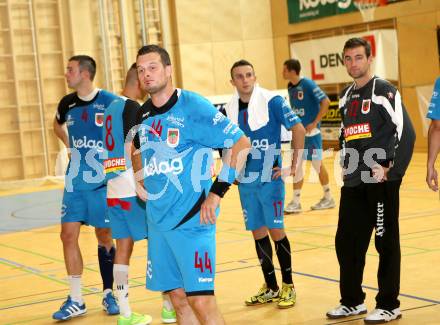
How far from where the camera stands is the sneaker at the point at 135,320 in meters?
6.43

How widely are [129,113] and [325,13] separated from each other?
648 inches

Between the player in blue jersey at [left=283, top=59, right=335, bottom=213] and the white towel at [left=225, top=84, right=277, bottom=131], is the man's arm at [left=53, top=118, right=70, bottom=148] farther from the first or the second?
the player in blue jersey at [left=283, top=59, right=335, bottom=213]

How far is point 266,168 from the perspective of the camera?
6.93m

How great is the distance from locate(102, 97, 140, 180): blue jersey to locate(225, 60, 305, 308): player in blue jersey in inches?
42.3

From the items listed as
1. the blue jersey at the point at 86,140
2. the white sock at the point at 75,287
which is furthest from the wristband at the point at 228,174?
the white sock at the point at 75,287

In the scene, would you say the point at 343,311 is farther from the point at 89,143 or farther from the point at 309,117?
the point at 309,117

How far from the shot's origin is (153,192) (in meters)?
4.85

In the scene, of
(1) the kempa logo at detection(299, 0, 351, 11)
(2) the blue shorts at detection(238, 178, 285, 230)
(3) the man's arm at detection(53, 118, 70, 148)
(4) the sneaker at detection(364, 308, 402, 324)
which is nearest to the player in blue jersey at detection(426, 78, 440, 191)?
(4) the sneaker at detection(364, 308, 402, 324)

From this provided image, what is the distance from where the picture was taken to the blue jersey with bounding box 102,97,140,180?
6.29 m

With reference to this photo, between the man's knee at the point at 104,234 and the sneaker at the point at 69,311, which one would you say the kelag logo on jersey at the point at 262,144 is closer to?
the man's knee at the point at 104,234

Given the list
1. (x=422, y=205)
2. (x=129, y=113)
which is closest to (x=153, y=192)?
(x=129, y=113)

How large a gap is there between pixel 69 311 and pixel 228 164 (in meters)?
2.85

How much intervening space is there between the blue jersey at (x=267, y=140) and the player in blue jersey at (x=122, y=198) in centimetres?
104

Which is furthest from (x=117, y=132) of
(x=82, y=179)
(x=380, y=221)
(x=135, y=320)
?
(x=380, y=221)
